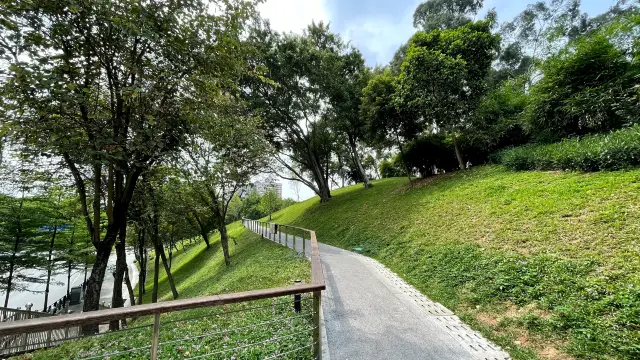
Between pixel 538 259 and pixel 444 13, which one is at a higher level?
pixel 444 13

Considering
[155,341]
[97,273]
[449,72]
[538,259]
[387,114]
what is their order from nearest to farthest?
[155,341] → [538,259] → [97,273] → [449,72] → [387,114]

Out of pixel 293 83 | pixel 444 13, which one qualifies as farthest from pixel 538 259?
pixel 444 13

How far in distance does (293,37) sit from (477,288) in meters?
14.4

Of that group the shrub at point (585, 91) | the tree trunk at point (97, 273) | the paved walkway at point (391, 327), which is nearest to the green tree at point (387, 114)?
the shrub at point (585, 91)

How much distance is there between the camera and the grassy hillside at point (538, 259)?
126 inches

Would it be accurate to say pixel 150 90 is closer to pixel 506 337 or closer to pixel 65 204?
pixel 506 337

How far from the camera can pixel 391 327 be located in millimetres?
3746

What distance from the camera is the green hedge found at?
5.96 m

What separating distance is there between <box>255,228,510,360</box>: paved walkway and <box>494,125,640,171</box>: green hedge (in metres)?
5.38

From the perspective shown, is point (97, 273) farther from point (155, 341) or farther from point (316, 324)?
point (316, 324)

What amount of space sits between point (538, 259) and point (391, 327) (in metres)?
2.76

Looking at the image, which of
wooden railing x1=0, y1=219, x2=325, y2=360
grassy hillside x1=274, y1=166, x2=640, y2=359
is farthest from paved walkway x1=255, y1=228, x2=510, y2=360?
wooden railing x1=0, y1=219, x2=325, y2=360

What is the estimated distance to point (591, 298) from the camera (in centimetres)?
345

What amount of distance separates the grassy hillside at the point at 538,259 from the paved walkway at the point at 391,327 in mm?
340
